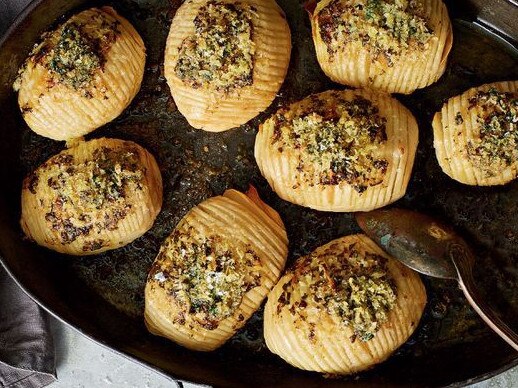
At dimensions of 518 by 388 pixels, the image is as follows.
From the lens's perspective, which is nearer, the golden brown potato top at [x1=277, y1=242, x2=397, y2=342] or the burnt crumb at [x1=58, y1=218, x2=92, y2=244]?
the golden brown potato top at [x1=277, y1=242, x2=397, y2=342]

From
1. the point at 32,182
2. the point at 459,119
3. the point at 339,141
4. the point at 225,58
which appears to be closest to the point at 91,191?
the point at 32,182

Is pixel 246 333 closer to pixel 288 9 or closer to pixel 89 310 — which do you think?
pixel 89 310

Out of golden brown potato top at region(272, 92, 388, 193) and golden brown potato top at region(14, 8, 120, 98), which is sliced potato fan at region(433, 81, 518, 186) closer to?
golden brown potato top at region(272, 92, 388, 193)

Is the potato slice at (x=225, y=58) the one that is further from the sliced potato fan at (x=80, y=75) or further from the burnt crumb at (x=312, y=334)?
the burnt crumb at (x=312, y=334)

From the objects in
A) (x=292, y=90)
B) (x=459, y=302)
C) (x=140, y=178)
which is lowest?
(x=459, y=302)

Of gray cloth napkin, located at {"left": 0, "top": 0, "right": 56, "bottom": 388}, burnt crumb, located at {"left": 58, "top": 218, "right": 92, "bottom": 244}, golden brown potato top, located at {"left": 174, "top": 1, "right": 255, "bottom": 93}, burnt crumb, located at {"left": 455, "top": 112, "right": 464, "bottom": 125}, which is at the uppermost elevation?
golden brown potato top, located at {"left": 174, "top": 1, "right": 255, "bottom": 93}

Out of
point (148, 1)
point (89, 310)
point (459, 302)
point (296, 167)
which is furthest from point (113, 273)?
point (459, 302)

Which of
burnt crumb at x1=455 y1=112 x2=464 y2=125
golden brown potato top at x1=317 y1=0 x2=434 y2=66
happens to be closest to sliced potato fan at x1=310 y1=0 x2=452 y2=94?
golden brown potato top at x1=317 y1=0 x2=434 y2=66
